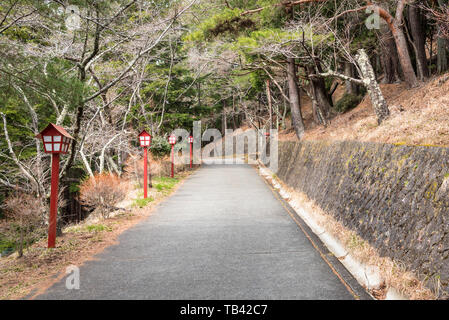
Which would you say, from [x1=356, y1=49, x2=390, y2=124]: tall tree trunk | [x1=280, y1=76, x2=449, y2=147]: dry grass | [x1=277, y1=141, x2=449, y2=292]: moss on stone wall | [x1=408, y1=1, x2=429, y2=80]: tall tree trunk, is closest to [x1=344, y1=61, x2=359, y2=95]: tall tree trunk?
[x1=408, y1=1, x2=429, y2=80]: tall tree trunk

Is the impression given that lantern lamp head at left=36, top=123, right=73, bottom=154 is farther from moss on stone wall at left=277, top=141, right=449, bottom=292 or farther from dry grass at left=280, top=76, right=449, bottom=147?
dry grass at left=280, top=76, right=449, bottom=147

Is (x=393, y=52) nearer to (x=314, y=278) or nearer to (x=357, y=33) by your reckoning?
(x=357, y=33)

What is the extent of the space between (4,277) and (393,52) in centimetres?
1869

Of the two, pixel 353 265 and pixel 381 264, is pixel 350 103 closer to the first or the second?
pixel 353 265

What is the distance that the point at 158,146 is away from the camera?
2141cm

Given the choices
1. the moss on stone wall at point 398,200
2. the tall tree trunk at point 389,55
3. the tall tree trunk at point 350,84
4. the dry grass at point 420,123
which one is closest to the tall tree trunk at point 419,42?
the tall tree trunk at point 389,55

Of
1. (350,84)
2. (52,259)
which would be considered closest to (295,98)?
(350,84)

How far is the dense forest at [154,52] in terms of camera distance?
6.13 m

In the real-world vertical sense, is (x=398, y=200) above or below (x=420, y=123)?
below

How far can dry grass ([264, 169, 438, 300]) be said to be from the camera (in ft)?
12.2

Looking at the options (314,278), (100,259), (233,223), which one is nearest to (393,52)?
(233,223)

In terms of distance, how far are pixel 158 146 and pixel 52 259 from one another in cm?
1571

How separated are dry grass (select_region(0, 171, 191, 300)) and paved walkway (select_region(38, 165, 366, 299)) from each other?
0.29 metres

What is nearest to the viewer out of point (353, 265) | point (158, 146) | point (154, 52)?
point (353, 265)
